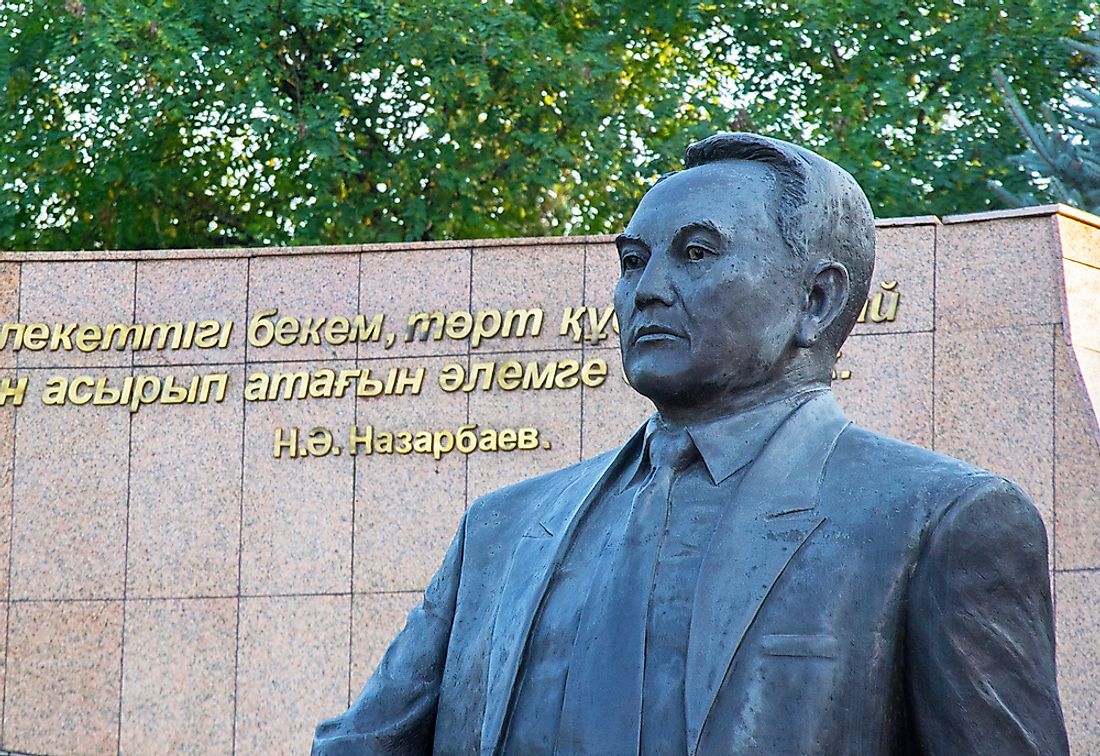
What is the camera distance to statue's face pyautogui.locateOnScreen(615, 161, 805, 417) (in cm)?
374

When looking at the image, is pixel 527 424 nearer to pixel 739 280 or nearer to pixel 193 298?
pixel 193 298

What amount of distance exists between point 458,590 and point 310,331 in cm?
949

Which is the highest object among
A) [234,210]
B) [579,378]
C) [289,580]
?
[234,210]

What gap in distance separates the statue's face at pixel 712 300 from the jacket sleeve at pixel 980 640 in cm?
42

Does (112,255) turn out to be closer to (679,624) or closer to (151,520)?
(151,520)

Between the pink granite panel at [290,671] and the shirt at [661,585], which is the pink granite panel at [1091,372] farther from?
the shirt at [661,585]

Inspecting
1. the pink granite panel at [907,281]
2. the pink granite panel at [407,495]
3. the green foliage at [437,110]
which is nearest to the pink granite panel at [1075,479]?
the pink granite panel at [907,281]

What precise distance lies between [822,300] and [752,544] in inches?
17.9

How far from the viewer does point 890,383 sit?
40.1ft

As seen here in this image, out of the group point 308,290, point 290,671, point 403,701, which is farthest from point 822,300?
point 308,290

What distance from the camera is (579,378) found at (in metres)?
12.9

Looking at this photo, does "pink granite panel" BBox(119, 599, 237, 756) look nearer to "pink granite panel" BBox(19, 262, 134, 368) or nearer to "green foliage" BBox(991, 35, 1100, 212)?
"pink granite panel" BBox(19, 262, 134, 368)

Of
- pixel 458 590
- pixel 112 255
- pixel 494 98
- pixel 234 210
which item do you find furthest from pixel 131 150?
pixel 458 590

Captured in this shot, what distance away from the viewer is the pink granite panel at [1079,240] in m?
12.1
